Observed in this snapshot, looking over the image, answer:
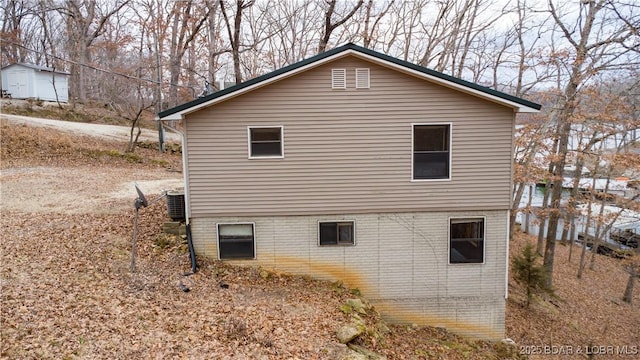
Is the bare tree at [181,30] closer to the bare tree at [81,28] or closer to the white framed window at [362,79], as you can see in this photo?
the bare tree at [81,28]

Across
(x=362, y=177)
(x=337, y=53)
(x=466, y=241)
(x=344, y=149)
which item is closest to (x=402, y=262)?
(x=466, y=241)

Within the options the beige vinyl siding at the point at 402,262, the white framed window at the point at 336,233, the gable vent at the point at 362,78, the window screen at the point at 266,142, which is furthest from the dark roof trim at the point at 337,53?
the white framed window at the point at 336,233

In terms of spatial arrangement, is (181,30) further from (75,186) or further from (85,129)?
(75,186)

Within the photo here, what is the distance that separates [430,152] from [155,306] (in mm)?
7214

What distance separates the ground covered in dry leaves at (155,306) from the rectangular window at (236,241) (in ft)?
1.21

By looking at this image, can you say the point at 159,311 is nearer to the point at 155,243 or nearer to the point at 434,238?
the point at 155,243

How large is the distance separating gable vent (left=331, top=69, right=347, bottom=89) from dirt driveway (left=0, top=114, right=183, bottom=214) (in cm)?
826

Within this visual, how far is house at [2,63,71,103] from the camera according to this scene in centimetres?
2745

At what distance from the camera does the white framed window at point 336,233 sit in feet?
33.1

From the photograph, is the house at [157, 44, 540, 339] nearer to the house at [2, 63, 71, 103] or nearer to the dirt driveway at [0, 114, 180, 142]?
the dirt driveway at [0, 114, 180, 142]

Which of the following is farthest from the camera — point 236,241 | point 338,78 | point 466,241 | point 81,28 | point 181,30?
point 81,28

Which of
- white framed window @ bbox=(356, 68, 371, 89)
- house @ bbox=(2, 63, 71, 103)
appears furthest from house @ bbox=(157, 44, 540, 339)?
house @ bbox=(2, 63, 71, 103)

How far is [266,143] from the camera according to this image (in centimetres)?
976

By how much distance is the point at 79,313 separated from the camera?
6711 mm
